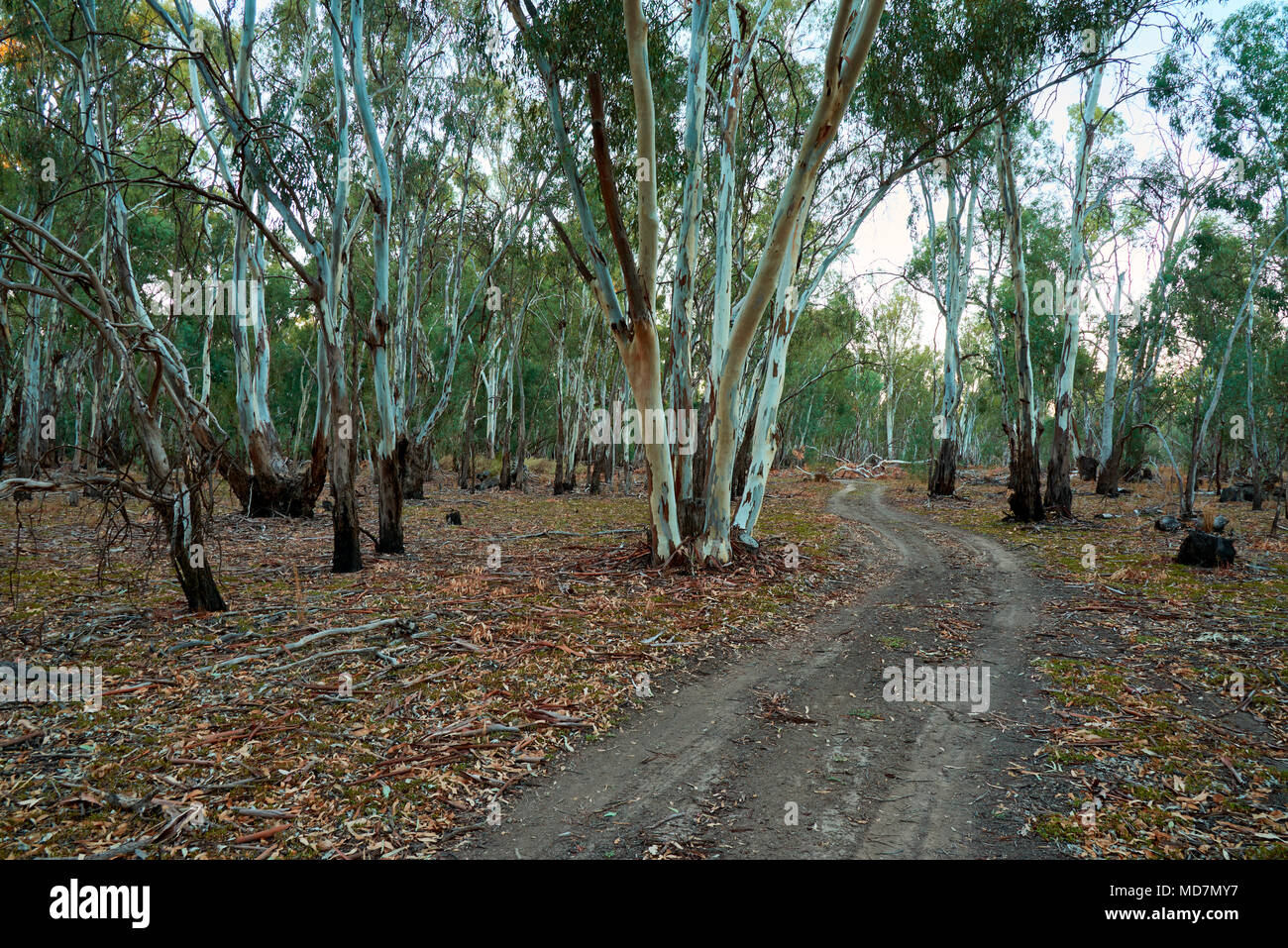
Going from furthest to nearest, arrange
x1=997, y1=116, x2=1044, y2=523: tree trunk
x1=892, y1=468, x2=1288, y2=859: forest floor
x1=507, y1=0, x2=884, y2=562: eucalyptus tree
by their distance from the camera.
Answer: x1=997, y1=116, x2=1044, y2=523: tree trunk, x1=507, y1=0, x2=884, y2=562: eucalyptus tree, x1=892, y1=468, x2=1288, y2=859: forest floor

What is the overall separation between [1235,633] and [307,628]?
789 cm

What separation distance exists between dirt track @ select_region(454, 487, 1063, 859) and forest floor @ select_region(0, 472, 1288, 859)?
0.02m

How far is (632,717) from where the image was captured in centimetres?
438

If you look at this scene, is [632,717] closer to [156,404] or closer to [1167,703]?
[1167,703]

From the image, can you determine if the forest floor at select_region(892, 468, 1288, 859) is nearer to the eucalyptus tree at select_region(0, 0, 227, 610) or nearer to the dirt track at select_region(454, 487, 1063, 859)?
the dirt track at select_region(454, 487, 1063, 859)

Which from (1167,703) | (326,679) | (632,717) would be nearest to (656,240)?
(632,717)

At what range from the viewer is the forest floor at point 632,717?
9.91 feet

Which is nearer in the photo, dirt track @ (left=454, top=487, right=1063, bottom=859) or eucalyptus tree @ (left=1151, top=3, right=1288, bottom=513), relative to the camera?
dirt track @ (left=454, top=487, right=1063, bottom=859)

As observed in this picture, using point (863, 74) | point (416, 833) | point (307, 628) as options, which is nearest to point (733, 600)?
point (307, 628)

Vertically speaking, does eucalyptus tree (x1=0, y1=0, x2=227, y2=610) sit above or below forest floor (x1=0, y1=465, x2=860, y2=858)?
above

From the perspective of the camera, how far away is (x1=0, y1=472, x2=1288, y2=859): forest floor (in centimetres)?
302

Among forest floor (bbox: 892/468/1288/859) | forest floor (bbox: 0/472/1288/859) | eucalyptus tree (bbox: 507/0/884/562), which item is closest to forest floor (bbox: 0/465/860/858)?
forest floor (bbox: 0/472/1288/859)

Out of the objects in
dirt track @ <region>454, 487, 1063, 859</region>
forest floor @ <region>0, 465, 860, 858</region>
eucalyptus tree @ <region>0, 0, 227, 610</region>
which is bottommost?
dirt track @ <region>454, 487, 1063, 859</region>

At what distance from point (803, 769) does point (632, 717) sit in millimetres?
1159
